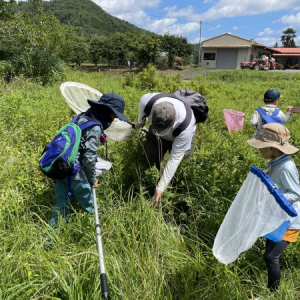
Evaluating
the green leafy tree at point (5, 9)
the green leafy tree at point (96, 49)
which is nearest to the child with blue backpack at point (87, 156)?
the green leafy tree at point (5, 9)

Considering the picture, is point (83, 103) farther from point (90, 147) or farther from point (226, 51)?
point (226, 51)

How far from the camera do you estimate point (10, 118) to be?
4.37 m

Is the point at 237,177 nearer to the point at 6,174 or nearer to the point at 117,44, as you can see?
the point at 6,174

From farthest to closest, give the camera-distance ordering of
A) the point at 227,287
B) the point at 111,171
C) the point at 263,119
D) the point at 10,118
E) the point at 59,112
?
the point at 59,112 < the point at 10,118 < the point at 263,119 < the point at 111,171 < the point at 227,287

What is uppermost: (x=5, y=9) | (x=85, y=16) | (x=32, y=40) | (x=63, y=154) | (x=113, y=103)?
(x=85, y=16)

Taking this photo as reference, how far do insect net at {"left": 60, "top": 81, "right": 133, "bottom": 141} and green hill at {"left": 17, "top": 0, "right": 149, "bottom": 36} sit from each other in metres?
105

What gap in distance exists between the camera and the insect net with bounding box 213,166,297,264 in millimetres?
1565

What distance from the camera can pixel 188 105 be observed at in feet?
9.97

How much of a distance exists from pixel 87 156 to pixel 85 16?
129 m

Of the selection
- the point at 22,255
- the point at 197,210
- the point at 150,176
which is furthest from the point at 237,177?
the point at 22,255

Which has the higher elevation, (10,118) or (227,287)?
(10,118)

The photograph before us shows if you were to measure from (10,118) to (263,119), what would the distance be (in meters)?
3.92

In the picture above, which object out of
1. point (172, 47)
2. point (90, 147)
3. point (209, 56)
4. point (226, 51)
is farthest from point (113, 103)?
point (209, 56)

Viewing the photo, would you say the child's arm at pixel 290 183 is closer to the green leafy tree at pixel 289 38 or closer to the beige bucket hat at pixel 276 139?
the beige bucket hat at pixel 276 139
